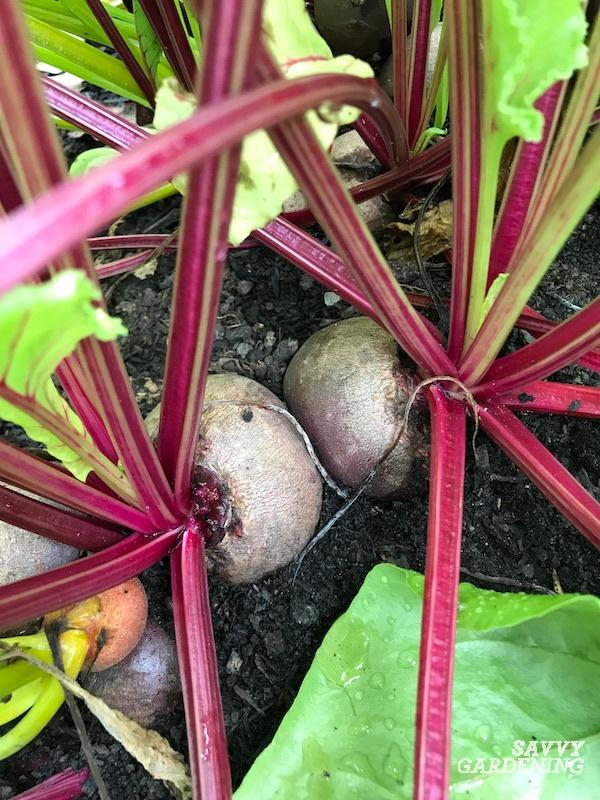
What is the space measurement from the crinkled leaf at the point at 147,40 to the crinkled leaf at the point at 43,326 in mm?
780

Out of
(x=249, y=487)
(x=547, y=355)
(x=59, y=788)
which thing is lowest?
(x=59, y=788)

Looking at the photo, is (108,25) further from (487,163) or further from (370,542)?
(370,542)

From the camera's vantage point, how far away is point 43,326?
1.21ft

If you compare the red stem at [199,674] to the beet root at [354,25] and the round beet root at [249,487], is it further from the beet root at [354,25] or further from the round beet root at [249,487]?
the beet root at [354,25]

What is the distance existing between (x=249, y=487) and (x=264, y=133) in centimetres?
45

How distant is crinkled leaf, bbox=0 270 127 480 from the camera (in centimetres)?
28

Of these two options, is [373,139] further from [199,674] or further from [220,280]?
[199,674]

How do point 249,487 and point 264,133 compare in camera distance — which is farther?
point 249,487

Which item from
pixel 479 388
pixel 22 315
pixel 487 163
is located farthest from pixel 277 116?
pixel 479 388

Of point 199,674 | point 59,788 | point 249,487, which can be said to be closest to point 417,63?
point 249,487

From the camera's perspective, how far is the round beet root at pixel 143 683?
0.89 metres

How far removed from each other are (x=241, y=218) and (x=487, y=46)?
0.94 ft

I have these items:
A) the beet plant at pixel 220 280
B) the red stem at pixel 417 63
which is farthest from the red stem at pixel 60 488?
the red stem at pixel 417 63

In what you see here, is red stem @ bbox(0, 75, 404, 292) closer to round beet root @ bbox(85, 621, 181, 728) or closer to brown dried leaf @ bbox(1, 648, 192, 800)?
brown dried leaf @ bbox(1, 648, 192, 800)
